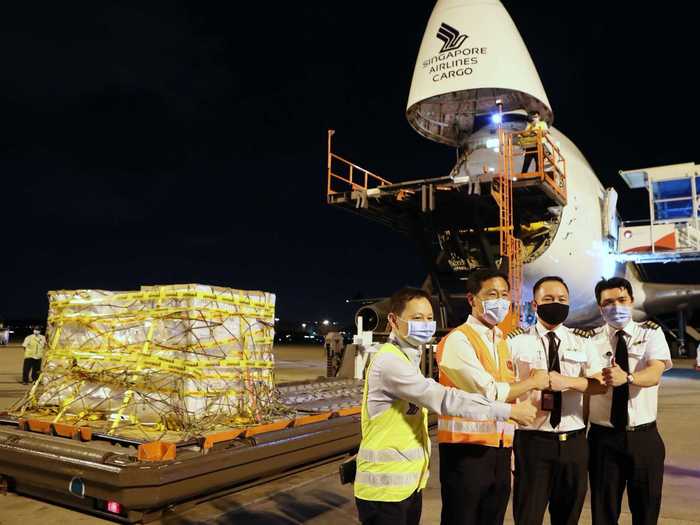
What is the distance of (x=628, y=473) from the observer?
367cm

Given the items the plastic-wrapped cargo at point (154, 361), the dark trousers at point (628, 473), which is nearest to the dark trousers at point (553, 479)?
the dark trousers at point (628, 473)

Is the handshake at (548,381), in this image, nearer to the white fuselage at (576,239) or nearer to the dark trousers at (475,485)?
the dark trousers at (475,485)

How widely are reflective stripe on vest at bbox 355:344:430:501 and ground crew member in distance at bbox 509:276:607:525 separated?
1.03m

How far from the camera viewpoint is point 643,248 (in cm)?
1533

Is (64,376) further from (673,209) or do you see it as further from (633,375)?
(673,209)

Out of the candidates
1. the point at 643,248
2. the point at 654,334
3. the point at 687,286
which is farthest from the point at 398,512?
the point at 687,286

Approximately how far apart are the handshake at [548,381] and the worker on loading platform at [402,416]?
0.58 m

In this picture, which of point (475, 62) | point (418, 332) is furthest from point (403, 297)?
point (475, 62)

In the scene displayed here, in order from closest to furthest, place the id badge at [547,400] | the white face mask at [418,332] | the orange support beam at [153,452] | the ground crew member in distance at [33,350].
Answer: the white face mask at [418,332] < the id badge at [547,400] < the orange support beam at [153,452] < the ground crew member in distance at [33,350]

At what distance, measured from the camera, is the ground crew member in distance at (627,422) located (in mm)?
3611

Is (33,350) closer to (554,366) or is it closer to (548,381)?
(554,366)

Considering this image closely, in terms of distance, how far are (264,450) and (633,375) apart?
3.15m

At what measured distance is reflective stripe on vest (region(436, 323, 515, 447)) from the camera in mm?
3219

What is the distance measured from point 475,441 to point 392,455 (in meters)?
0.65
